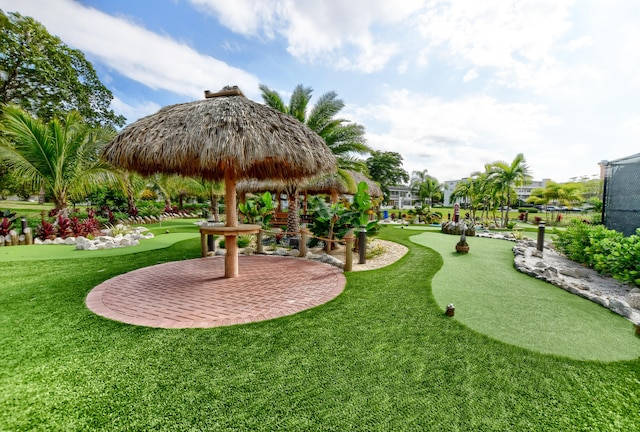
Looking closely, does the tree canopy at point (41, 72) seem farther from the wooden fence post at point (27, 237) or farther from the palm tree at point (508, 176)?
the palm tree at point (508, 176)

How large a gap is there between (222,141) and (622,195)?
1227 cm

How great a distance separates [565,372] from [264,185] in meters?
12.9

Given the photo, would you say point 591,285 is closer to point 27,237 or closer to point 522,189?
point 27,237

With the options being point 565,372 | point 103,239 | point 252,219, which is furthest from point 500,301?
point 103,239

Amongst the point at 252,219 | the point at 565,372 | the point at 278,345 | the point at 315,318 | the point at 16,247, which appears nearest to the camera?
the point at 565,372

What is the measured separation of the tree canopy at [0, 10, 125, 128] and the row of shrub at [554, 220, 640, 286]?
25252mm

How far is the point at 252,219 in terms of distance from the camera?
13422mm

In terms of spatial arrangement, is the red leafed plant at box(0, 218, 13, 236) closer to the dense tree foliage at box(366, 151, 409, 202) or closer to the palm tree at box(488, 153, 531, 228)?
the palm tree at box(488, 153, 531, 228)

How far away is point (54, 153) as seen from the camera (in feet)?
33.4

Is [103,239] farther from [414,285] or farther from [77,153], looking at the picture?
[414,285]

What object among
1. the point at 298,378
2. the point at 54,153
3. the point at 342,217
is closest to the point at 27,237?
the point at 54,153

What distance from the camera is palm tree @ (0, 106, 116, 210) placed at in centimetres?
956

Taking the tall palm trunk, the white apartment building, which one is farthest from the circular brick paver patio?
the white apartment building

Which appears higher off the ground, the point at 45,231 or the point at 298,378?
the point at 45,231
